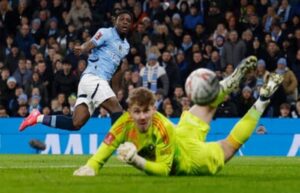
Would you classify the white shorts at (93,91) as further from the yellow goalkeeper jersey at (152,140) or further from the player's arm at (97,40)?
the yellow goalkeeper jersey at (152,140)

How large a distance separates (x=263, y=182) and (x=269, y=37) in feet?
48.8

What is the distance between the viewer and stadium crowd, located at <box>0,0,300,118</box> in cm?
2561

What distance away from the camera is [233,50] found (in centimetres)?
2659

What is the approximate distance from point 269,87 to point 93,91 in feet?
17.1

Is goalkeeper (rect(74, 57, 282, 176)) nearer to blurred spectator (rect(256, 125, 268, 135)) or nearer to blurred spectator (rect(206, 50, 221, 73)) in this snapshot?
blurred spectator (rect(256, 125, 268, 135))

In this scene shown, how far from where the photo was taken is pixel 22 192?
10.4 metres

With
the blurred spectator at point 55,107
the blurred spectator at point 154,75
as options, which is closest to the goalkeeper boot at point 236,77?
the blurred spectator at point 154,75

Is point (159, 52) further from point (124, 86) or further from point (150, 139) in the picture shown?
point (150, 139)

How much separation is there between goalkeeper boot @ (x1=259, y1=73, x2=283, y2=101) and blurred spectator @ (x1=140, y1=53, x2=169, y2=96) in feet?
45.1

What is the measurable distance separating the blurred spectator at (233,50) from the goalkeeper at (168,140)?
568 inches

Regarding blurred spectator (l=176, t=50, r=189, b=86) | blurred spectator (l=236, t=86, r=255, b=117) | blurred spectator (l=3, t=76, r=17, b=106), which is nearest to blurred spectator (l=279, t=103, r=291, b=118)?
blurred spectator (l=236, t=86, r=255, b=117)

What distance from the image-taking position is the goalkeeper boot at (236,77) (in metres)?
12.3

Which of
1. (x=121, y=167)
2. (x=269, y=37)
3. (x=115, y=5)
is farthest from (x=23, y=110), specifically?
(x=121, y=167)

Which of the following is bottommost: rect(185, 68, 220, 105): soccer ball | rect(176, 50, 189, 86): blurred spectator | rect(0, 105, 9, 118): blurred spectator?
Answer: rect(0, 105, 9, 118): blurred spectator
